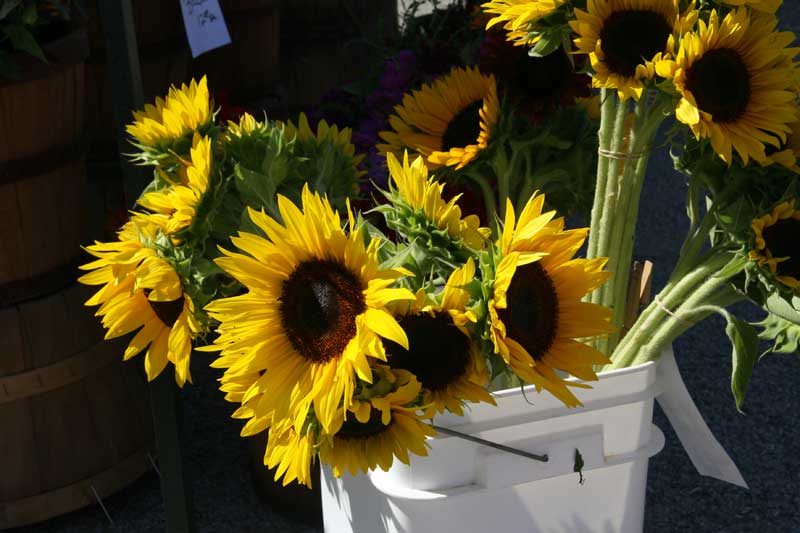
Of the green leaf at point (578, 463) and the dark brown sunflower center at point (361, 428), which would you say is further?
the green leaf at point (578, 463)

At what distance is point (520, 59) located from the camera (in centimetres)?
111

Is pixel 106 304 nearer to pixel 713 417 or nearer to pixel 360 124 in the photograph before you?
pixel 360 124

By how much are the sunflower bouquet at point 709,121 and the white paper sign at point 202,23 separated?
45 centimetres

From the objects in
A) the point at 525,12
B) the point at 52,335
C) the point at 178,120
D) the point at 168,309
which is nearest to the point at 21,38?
the point at 52,335

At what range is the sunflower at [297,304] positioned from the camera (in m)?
0.75

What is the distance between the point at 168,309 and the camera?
0.91 meters

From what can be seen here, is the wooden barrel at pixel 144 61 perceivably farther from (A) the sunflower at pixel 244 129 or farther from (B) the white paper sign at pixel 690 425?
(B) the white paper sign at pixel 690 425

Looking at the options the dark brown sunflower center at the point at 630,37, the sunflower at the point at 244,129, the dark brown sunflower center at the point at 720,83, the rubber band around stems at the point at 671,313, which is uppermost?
the dark brown sunflower center at the point at 630,37

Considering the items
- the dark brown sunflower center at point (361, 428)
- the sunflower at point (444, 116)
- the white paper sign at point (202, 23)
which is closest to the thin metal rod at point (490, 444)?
the dark brown sunflower center at point (361, 428)

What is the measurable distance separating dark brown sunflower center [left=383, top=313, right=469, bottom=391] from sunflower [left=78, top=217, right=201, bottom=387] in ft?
0.64

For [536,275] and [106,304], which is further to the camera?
[106,304]

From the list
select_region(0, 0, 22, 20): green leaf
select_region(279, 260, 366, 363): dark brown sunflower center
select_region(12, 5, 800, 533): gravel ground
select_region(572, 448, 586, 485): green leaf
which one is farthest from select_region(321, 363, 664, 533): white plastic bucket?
select_region(0, 0, 22, 20): green leaf

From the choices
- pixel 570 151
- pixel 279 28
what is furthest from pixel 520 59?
pixel 279 28

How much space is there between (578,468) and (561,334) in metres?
0.25
